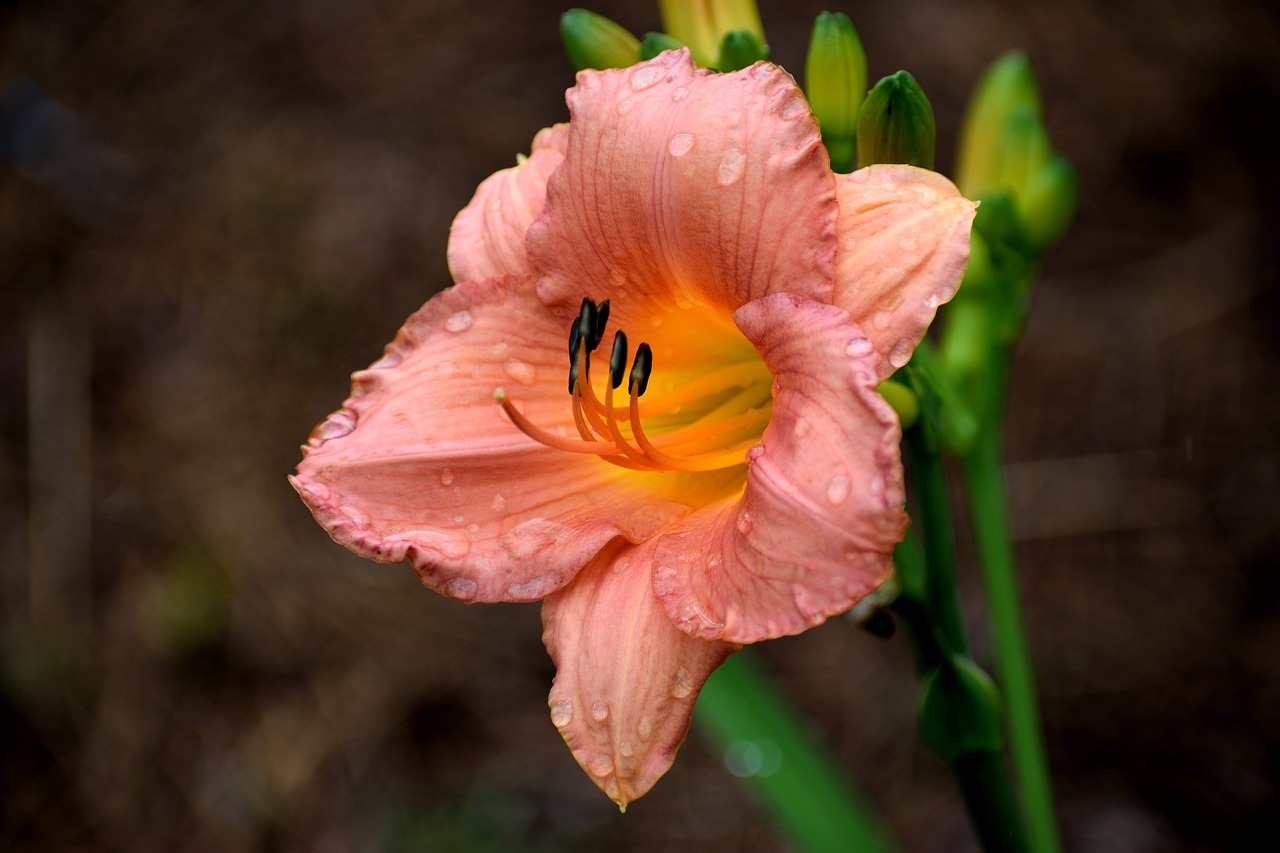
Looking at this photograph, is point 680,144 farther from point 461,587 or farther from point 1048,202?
point 1048,202

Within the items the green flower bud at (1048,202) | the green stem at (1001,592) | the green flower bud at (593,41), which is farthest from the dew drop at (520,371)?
the green flower bud at (1048,202)

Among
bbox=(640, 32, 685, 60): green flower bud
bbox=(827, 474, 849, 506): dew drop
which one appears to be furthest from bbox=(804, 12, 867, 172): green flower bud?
bbox=(827, 474, 849, 506): dew drop

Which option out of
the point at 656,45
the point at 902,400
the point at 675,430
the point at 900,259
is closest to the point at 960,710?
the point at 902,400

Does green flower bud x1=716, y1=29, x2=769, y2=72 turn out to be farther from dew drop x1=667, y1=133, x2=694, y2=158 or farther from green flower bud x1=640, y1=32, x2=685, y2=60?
dew drop x1=667, y1=133, x2=694, y2=158

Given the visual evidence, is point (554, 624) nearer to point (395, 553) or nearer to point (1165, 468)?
point (395, 553)

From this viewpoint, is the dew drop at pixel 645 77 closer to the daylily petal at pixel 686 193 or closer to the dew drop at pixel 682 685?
the daylily petal at pixel 686 193

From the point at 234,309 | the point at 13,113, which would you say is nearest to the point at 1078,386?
the point at 234,309

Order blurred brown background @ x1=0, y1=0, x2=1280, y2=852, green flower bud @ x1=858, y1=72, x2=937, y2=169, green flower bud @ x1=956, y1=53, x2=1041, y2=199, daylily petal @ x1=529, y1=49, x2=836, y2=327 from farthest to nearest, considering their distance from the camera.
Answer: blurred brown background @ x1=0, y1=0, x2=1280, y2=852
green flower bud @ x1=956, y1=53, x2=1041, y2=199
green flower bud @ x1=858, y1=72, x2=937, y2=169
daylily petal @ x1=529, y1=49, x2=836, y2=327
